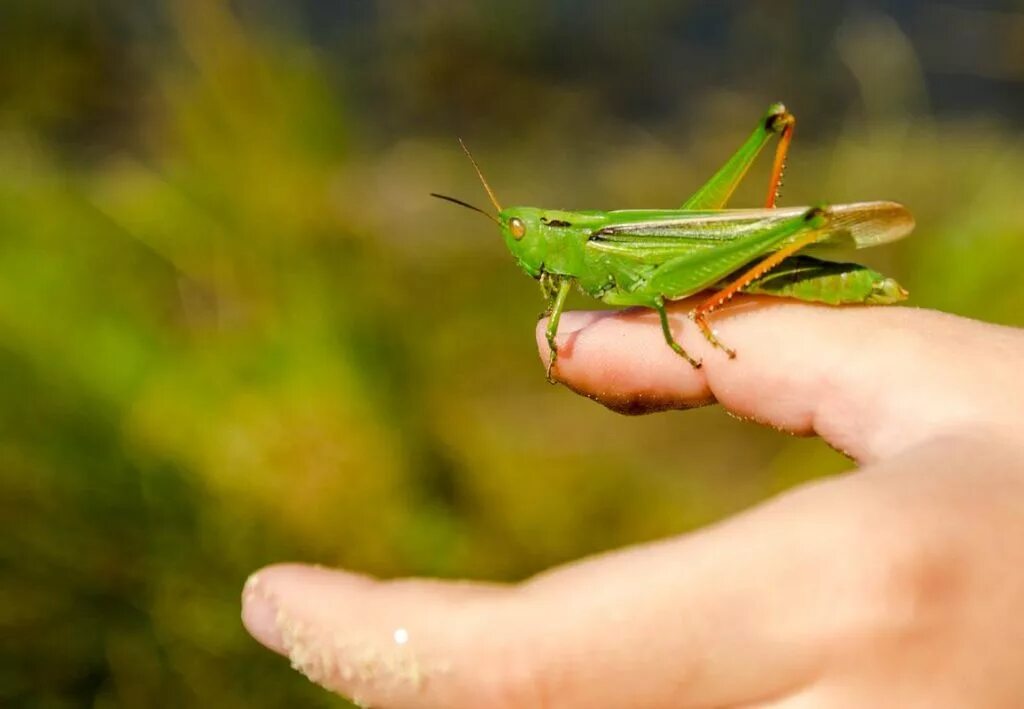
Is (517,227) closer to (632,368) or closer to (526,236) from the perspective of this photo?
(526,236)

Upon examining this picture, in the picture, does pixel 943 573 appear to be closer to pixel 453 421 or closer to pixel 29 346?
pixel 453 421

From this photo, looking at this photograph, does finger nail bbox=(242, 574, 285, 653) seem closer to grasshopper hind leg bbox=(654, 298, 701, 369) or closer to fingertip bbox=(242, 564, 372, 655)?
fingertip bbox=(242, 564, 372, 655)

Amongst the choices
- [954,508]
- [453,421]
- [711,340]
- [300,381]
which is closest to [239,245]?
[300,381]

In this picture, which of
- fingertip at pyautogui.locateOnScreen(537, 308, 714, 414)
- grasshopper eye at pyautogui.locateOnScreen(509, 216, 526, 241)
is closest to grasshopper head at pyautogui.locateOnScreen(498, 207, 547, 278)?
grasshopper eye at pyautogui.locateOnScreen(509, 216, 526, 241)

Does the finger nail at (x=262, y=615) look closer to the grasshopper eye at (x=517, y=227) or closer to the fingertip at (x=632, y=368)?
the fingertip at (x=632, y=368)

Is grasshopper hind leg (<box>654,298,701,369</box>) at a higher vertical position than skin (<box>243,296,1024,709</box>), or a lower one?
higher

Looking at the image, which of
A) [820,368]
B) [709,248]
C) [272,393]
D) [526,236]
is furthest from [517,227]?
[272,393]
